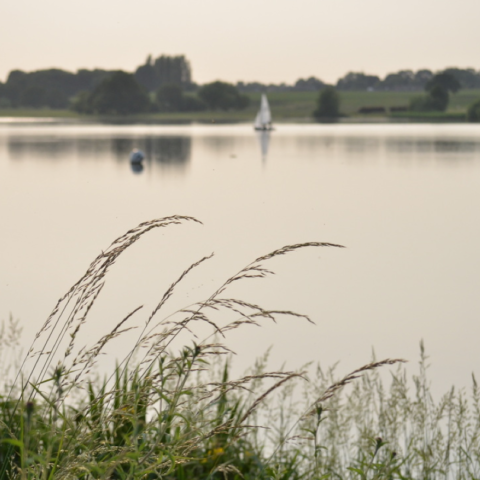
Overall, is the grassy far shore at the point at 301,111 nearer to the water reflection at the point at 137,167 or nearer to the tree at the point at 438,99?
the tree at the point at 438,99

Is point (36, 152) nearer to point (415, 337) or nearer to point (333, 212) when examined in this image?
point (333, 212)

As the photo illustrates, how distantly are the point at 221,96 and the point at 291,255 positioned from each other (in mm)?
115722

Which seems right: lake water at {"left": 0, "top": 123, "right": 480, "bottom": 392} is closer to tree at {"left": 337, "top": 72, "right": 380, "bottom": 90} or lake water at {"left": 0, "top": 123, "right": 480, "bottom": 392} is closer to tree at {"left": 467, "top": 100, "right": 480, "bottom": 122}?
tree at {"left": 467, "top": 100, "right": 480, "bottom": 122}

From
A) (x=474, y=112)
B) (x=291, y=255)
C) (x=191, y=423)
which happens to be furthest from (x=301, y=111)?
(x=191, y=423)

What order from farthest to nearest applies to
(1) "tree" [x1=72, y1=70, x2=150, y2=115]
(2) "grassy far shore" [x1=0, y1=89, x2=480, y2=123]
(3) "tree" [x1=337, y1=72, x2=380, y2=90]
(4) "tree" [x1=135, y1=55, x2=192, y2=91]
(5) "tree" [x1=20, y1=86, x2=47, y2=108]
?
(3) "tree" [x1=337, y1=72, x2=380, y2=90] < (4) "tree" [x1=135, y1=55, x2=192, y2=91] < (5) "tree" [x1=20, y1=86, x2=47, y2=108] < (2) "grassy far shore" [x1=0, y1=89, x2=480, y2=123] < (1) "tree" [x1=72, y1=70, x2=150, y2=115]

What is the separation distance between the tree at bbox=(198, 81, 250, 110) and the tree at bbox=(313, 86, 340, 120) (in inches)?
537

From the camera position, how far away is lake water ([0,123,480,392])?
8562 mm

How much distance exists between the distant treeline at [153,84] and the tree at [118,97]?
5.45 ft

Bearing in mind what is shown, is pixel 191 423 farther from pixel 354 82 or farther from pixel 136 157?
pixel 354 82

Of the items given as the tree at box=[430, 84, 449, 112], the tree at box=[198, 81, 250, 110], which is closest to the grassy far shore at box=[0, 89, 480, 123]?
the tree at box=[430, 84, 449, 112]

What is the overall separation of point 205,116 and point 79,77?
53.4 meters

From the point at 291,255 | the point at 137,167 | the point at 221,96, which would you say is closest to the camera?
the point at 291,255

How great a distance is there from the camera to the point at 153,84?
180 m

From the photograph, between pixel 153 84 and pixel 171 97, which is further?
pixel 153 84
